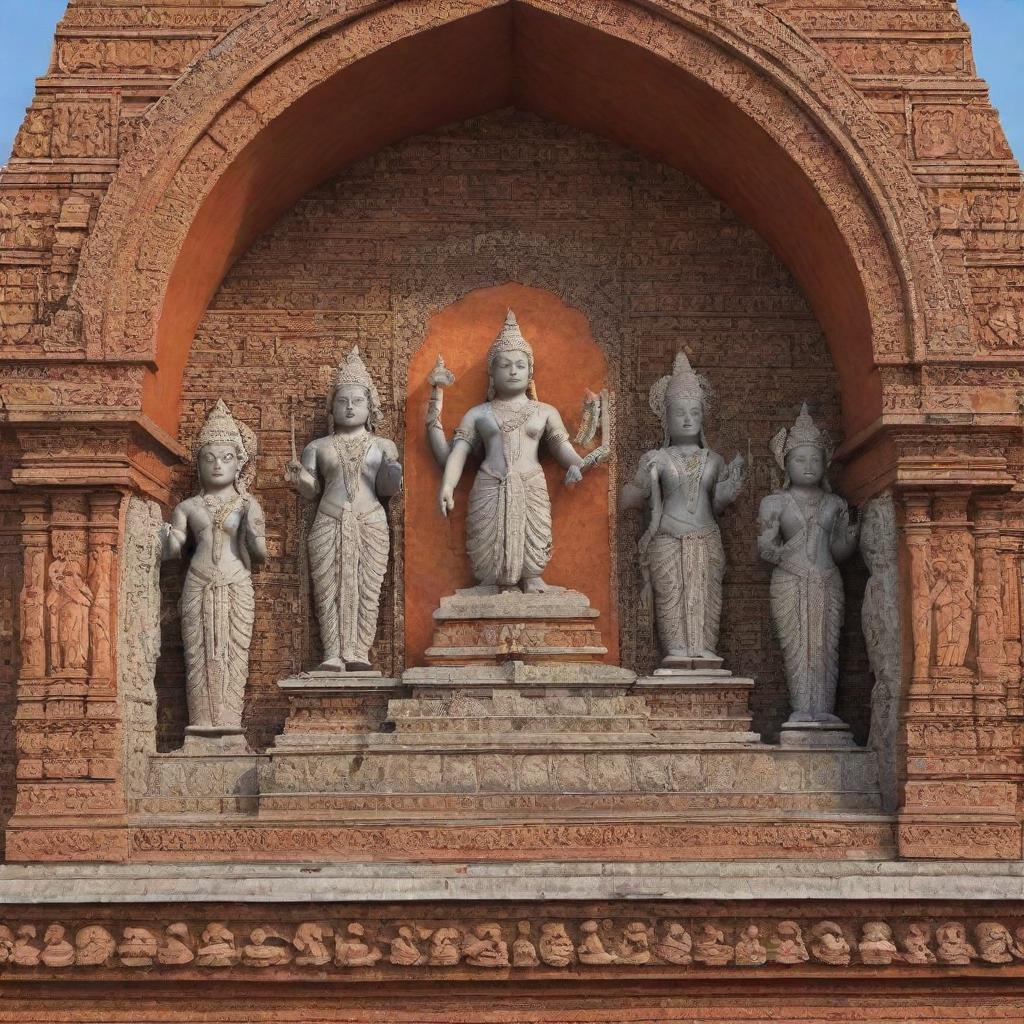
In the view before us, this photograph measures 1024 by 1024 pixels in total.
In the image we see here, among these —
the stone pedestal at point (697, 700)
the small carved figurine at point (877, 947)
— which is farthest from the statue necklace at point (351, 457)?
the small carved figurine at point (877, 947)

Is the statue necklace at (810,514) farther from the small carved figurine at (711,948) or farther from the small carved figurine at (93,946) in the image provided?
the small carved figurine at (93,946)

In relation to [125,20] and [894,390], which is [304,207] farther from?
[894,390]

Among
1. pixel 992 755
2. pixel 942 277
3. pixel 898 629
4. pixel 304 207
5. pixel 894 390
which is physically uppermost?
pixel 304 207

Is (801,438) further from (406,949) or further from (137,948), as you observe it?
(137,948)

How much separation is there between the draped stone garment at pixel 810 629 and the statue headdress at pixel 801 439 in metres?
0.56

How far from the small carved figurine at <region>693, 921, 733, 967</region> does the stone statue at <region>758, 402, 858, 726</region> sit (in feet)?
5.58

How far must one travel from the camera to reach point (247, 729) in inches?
474

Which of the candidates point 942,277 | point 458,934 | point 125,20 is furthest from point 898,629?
point 125,20

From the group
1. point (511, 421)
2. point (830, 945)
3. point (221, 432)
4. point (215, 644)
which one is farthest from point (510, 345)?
point (830, 945)

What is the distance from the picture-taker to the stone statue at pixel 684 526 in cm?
1198

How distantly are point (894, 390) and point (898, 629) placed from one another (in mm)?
1415

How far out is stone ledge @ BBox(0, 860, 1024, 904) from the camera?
34.5ft

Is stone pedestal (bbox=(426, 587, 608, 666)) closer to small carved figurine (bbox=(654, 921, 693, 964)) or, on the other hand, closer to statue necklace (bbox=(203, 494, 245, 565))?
statue necklace (bbox=(203, 494, 245, 565))

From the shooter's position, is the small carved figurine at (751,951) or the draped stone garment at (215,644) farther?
the draped stone garment at (215,644)
